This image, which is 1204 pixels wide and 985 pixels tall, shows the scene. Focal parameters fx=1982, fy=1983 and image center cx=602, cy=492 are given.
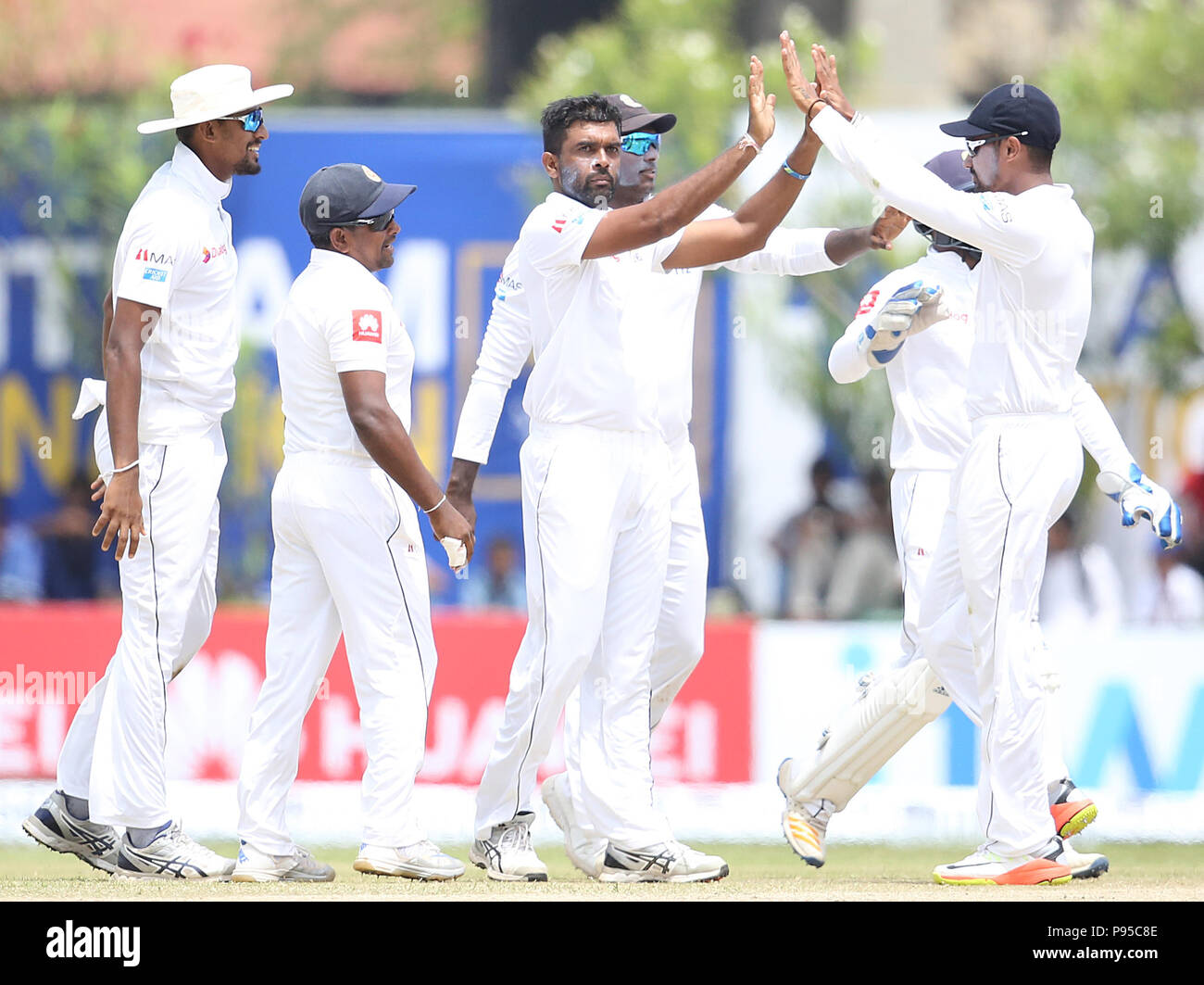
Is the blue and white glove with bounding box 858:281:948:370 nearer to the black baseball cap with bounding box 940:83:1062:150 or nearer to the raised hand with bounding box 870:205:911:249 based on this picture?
the raised hand with bounding box 870:205:911:249

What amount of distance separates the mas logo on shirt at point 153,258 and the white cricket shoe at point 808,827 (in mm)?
2995

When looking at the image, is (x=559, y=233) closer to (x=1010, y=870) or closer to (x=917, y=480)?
(x=917, y=480)

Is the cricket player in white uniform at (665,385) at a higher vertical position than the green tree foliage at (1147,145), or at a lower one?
lower

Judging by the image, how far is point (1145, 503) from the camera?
267 inches

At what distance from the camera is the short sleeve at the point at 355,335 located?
20.6 ft

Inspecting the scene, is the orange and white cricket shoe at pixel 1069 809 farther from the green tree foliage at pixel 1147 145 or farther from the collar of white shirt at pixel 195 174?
the green tree foliage at pixel 1147 145

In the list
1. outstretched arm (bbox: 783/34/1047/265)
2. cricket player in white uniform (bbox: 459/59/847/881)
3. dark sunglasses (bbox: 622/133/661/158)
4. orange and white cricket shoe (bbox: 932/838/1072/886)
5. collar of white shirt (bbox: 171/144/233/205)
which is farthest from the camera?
dark sunglasses (bbox: 622/133/661/158)

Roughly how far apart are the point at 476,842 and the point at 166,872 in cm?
105

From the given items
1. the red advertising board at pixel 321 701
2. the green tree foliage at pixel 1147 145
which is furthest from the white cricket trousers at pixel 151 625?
the green tree foliage at pixel 1147 145

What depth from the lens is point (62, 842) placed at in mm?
6645

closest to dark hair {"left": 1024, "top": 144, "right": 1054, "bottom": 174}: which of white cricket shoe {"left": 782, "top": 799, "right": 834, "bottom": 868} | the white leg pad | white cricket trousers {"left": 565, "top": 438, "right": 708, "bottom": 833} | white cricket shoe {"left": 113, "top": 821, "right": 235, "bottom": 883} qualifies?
white cricket trousers {"left": 565, "top": 438, "right": 708, "bottom": 833}

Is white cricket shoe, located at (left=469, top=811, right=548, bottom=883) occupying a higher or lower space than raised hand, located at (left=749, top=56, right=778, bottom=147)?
lower

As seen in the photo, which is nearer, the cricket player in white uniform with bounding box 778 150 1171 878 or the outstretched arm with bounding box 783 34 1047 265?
the outstretched arm with bounding box 783 34 1047 265

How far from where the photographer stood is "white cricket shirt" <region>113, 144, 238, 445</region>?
6.50 m
